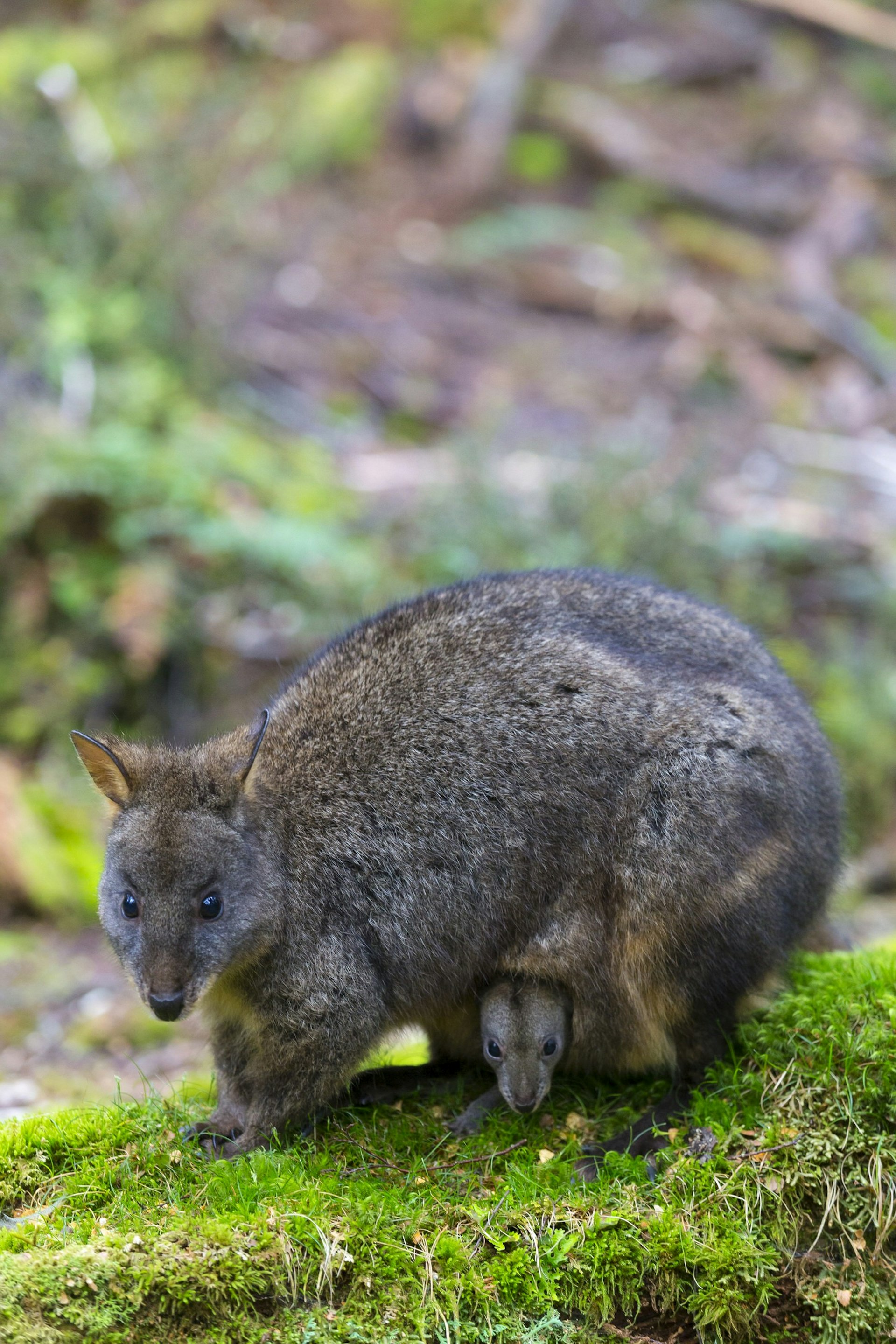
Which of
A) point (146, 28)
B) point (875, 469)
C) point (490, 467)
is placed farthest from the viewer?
point (146, 28)

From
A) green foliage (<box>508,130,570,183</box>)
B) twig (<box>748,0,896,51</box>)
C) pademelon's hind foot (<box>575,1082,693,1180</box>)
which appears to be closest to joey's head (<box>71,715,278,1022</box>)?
pademelon's hind foot (<box>575,1082,693,1180</box>)

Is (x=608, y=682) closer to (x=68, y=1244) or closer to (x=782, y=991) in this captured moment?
(x=782, y=991)

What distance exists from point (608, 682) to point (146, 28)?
19798 mm

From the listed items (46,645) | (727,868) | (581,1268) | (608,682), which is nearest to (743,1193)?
(581,1268)

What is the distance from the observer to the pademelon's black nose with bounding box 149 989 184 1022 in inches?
194

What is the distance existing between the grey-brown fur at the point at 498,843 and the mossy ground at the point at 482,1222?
1.13 feet

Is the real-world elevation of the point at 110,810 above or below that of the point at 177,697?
above

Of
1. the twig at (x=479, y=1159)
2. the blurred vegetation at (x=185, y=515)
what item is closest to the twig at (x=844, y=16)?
the blurred vegetation at (x=185, y=515)

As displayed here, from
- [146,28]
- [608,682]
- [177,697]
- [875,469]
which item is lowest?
[177,697]

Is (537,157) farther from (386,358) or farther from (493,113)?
(386,358)

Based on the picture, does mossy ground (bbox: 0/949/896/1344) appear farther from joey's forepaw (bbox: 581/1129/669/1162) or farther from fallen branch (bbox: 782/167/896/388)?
fallen branch (bbox: 782/167/896/388)

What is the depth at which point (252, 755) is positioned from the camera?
17.6 feet

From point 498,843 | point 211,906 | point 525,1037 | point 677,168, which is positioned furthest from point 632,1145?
point 677,168

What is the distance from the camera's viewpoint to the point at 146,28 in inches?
841
